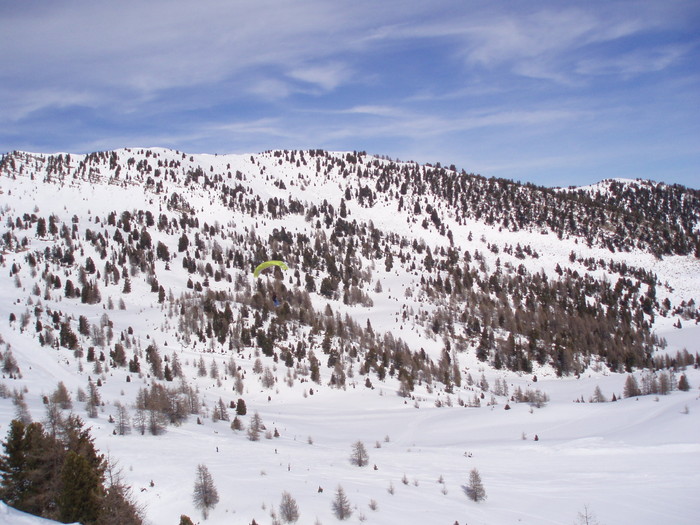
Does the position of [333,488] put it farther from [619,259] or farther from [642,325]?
[619,259]

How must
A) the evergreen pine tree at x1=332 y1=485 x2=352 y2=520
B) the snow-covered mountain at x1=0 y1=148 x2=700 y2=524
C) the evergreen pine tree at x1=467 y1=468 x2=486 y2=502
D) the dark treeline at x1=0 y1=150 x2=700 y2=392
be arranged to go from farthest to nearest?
the dark treeline at x1=0 y1=150 x2=700 y2=392 < the snow-covered mountain at x1=0 y1=148 x2=700 y2=524 < the evergreen pine tree at x1=467 y1=468 x2=486 y2=502 < the evergreen pine tree at x1=332 y1=485 x2=352 y2=520

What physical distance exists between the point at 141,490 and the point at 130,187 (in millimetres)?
130429

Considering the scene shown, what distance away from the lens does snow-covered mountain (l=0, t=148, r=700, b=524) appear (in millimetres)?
26531

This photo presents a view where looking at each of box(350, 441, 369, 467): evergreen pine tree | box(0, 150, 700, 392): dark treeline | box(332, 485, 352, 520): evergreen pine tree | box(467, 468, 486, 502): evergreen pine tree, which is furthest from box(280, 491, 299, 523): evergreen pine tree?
box(0, 150, 700, 392): dark treeline

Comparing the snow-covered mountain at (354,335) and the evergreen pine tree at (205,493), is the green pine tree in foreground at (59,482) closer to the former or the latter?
the evergreen pine tree at (205,493)

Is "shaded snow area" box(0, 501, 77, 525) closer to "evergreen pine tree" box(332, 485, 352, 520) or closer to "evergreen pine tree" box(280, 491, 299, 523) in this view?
"evergreen pine tree" box(280, 491, 299, 523)

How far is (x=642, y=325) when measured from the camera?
100 metres

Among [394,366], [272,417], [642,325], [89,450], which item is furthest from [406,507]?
[642,325]

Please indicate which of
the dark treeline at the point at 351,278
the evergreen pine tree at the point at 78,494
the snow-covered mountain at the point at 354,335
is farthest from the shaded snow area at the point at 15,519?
the dark treeline at the point at 351,278

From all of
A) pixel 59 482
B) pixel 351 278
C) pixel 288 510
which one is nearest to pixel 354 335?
pixel 351 278

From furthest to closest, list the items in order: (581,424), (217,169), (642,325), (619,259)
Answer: (217,169) → (619,259) → (642,325) → (581,424)

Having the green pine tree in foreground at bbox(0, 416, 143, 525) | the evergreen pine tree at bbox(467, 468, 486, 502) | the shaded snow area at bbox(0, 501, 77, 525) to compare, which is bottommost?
the evergreen pine tree at bbox(467, 468, 486, 502)

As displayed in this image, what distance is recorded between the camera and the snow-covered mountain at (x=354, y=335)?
87.0 feet

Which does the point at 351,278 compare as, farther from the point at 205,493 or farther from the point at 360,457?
the point at 205,493
